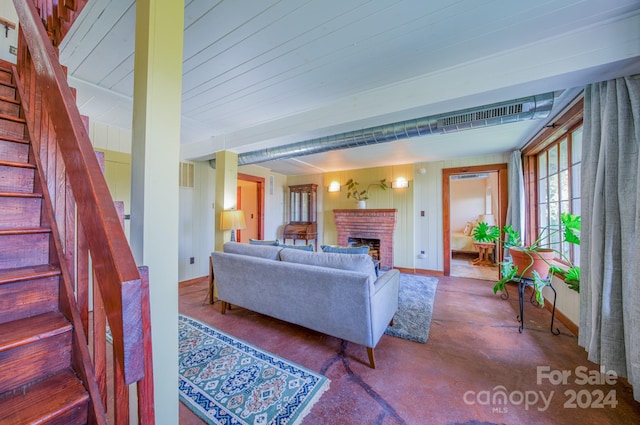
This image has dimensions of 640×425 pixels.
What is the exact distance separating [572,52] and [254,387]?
3.01 meters

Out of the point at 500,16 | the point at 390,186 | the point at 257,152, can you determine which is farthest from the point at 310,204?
the point at 500,16

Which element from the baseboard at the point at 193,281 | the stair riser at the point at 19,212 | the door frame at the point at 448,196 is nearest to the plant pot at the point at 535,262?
the door frame at the point at 448,196

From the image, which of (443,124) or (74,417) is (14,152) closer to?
(74,417)

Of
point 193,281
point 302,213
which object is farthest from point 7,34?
point 302,213

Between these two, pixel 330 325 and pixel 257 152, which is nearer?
pixel 330 325

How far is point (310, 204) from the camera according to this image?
5.79 meters

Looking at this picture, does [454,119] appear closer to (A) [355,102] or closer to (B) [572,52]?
(B) [572,52]

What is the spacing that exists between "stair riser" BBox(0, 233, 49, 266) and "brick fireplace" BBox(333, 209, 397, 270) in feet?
15.2

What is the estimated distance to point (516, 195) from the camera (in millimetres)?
3578

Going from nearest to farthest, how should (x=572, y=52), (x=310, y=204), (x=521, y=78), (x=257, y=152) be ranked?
(x=572, y=52), (x=521, y=78), (x=257, y=152), (x=310, y=204)

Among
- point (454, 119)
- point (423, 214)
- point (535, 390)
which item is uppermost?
point (454, 119)

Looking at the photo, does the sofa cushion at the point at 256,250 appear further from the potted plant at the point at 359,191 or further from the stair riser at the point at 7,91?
the potted plant at the point at 359,191

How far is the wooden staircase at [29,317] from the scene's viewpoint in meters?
0.69

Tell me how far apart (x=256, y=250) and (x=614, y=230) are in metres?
2.86
